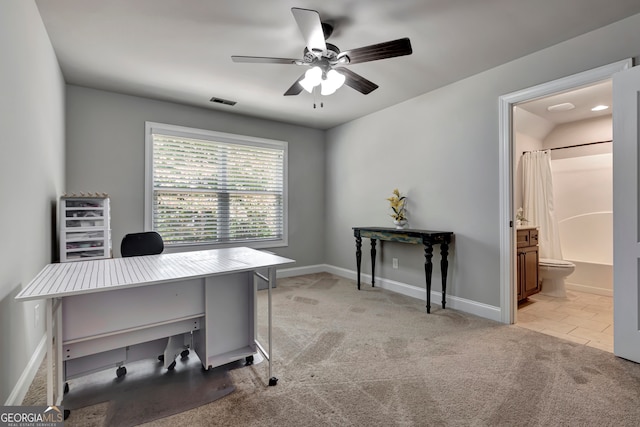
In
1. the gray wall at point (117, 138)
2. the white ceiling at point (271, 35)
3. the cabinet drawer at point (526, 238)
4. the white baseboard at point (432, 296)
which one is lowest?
the white baseboard at point (432, 296)

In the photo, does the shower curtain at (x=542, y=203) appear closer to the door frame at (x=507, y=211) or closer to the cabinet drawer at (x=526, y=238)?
the cabinet drawer at (x=526, y=238)

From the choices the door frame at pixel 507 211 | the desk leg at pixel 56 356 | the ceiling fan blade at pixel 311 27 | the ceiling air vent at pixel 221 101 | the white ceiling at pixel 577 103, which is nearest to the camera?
the desk leg at pixel 56 356

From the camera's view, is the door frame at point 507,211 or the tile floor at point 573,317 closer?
the tile floor at point 573,317

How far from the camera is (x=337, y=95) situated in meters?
3.57

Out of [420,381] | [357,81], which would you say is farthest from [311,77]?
[420,381]

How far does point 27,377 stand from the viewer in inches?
70.9

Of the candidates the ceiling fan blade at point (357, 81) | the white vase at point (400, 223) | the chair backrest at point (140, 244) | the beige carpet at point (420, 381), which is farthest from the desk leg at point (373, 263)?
the chair backrest at point (140, 244)

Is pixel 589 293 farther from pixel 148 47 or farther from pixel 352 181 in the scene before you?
pixel 148 47

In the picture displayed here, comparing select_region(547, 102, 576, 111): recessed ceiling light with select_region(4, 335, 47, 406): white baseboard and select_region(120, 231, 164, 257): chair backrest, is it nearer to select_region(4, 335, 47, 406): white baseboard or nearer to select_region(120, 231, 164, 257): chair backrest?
select_region(120, 231, 164, 257): chair backrest

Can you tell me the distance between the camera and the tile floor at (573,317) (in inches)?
101

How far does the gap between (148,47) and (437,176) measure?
3.12 m

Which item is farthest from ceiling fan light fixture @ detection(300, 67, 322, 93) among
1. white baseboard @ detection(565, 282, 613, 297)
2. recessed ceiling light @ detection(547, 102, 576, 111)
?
white baseboard @ detection(565, 282, 613, 297)

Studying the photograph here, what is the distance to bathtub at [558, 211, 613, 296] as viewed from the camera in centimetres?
388

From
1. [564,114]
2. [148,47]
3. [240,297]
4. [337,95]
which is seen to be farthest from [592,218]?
[148,47]
